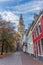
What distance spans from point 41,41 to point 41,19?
3.27 m

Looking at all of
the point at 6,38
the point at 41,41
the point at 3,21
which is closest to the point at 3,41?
the point at 6,38

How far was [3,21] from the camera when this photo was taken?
54.6 m

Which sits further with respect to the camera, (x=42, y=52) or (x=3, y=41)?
(x=3, y=41)

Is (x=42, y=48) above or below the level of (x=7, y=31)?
below

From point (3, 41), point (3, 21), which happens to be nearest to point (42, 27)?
point (3, 21)

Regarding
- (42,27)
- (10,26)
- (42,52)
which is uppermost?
(10,26)

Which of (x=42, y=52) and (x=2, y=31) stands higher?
(x=2, y=31)

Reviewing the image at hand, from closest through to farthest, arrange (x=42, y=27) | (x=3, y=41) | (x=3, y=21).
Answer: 1. (x=42, y=27)
2. (x=3, y=21)
3. (x=3, y=41)

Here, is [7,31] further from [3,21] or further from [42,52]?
[42,52]

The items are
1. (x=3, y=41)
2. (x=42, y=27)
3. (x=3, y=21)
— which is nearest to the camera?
(x=42, y=27)

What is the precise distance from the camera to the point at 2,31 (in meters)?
55.0

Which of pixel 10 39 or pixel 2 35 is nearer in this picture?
pixel 2 35

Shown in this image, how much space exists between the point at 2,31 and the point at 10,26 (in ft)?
21.3

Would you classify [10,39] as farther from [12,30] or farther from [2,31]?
[2,31]
